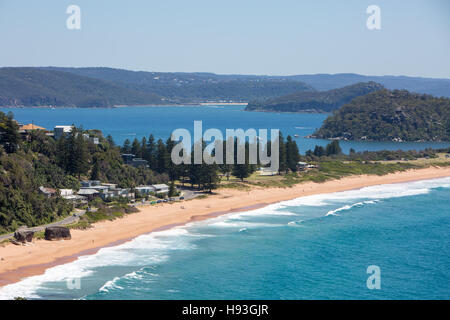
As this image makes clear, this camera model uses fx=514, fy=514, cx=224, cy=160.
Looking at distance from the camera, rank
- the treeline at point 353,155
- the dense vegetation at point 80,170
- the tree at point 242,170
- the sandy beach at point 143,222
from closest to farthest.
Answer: the sandy beach at point 143,222 < the dense vegetation at point 80,170 < the tree at point 242,170 < the treeline at point 353,155

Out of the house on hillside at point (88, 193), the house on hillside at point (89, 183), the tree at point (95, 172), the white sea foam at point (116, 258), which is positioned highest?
the tree at point (95, 172)

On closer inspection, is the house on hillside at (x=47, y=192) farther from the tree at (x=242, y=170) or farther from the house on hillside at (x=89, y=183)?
the tree at (x=242, y=170)

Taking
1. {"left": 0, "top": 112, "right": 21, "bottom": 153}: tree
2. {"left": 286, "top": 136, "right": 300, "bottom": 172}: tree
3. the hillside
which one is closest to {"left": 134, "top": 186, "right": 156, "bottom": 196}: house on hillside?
{"left": 0, "top": 112, "right": 21, "bottom": 153}: tree

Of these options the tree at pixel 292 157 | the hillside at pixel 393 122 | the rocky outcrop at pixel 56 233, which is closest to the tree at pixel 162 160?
the tree at pixel 292 157

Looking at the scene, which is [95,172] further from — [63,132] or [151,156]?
[151,156]

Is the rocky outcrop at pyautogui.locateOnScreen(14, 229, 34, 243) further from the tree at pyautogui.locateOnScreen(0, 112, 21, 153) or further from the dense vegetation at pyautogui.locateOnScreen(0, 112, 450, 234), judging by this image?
the tree at pyautogui.locateOnScreen(0, 112, 21, 153)

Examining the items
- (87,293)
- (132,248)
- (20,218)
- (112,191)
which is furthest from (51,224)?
(87,293)
